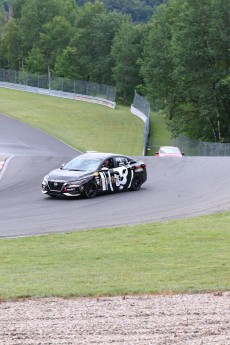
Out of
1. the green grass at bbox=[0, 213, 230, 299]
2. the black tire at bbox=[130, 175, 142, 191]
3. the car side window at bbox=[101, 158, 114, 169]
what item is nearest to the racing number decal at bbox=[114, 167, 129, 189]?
the car side window at bbox=[101, 158, 114, 169]

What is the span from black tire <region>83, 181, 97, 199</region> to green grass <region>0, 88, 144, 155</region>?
30524 millimetres

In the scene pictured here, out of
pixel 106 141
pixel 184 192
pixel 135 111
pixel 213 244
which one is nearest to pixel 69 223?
pixel 213 244

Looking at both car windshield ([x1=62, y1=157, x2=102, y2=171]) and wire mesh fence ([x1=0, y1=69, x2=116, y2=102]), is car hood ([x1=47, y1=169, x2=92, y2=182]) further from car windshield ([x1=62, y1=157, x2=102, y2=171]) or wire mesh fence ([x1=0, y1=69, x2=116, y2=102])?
wire mesh fence ([x1=0, y1=69, x2=116, y2=102])

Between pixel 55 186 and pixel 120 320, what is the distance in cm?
1681

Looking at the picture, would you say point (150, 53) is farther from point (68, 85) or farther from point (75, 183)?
point (75, 183)

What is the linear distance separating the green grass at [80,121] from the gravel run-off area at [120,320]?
46.5 m

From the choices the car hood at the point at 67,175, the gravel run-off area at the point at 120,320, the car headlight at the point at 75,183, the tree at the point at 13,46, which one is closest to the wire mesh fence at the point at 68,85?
the tree at the point at 13,46

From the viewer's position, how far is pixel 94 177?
86.1 ft

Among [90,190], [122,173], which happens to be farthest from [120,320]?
[122,173]

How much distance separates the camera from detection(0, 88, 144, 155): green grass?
6091cm

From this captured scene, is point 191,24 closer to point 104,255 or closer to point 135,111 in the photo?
point 135,111

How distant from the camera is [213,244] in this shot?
16.3m

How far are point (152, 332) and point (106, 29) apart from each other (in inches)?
4538

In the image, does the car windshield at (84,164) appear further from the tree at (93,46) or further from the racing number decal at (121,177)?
the tree at (93,46)
